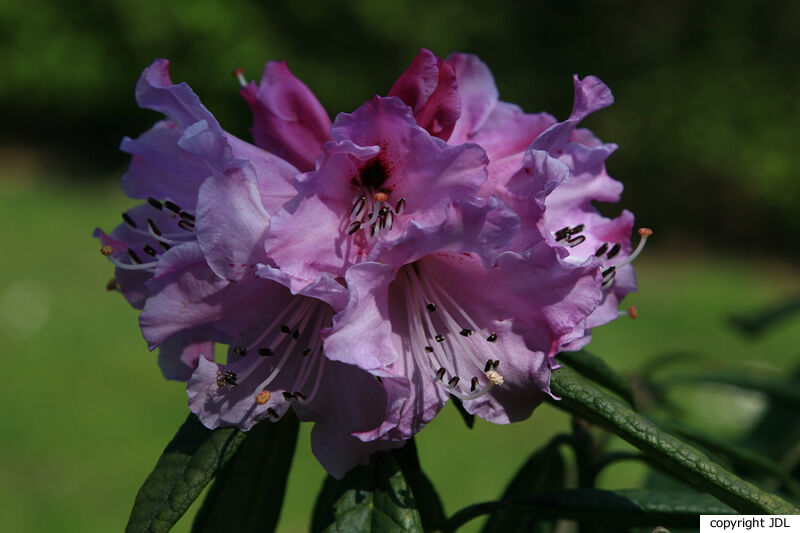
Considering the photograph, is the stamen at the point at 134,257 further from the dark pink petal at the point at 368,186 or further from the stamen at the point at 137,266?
the dark pink petal at the point at 368,186

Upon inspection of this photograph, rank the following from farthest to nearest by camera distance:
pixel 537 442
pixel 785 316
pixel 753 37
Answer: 1. pixel 753 37
2. pixel 537 442
3. pixel 785 316

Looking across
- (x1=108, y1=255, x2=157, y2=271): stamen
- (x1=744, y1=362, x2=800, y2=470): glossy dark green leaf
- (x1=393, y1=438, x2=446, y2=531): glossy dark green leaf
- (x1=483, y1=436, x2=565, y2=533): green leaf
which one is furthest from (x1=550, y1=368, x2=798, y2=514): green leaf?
(x1=744, y1=362, x2=800, y2=470): glossy dark green leaf

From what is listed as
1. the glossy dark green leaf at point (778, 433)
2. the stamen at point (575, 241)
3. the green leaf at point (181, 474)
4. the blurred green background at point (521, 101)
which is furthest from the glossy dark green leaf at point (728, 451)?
the blurred green background at point (521, 101)

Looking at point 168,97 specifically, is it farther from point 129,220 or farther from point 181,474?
point 181,474

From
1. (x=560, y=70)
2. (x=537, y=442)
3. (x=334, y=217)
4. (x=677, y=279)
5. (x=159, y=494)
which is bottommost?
(x=159, y=494)

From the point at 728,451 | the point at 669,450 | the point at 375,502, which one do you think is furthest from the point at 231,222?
the point at 728,451

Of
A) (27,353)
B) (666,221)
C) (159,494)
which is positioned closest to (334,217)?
(159,494)

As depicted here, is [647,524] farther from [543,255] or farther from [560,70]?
[560,70]
